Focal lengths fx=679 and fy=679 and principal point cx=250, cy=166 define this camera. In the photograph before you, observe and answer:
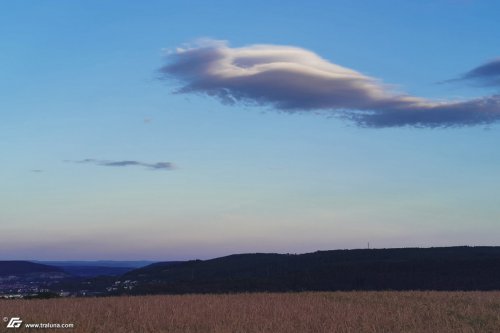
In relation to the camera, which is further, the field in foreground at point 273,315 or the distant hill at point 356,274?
the distant hill at point 356,274

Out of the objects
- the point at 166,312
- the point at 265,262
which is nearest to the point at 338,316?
the point at 166,312

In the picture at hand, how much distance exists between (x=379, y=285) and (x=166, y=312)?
6085cm

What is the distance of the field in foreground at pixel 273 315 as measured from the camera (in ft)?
57.4

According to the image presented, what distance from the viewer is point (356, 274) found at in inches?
3428

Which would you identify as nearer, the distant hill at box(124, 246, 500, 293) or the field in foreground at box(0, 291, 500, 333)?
the field in foreground at box(0, 291, 500, 333)

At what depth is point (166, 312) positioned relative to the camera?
20500 millimetres

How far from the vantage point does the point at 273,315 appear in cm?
2014

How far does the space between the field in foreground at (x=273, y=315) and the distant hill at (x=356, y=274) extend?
27.4 m

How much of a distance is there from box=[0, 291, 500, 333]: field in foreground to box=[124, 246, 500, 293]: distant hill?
27.4m

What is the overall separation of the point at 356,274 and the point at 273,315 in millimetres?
68814

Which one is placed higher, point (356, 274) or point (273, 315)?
point (356, 274)

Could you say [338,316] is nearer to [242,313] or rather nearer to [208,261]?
[242,313]

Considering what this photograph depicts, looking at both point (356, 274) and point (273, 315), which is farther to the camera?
point (356, 274)

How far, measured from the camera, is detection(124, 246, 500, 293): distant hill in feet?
218
